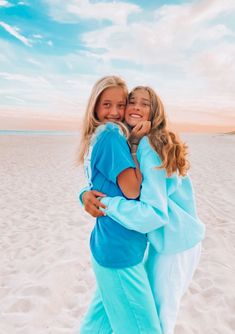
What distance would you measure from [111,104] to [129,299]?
110cm

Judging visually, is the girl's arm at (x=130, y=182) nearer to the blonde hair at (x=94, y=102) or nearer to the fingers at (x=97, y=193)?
the fingers at (x=97, y=193)

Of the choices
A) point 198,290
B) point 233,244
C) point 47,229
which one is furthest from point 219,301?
point 47,229

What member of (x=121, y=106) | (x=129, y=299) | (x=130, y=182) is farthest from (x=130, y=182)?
(x=129, y=299)

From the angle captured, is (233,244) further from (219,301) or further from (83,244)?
(83,244)

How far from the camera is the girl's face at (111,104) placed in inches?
70.9

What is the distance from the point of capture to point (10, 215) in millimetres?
6465

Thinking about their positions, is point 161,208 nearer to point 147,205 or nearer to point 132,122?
point 147,205

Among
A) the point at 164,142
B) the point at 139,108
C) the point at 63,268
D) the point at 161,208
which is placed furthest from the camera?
the point at 63,268

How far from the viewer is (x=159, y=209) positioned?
1.56m

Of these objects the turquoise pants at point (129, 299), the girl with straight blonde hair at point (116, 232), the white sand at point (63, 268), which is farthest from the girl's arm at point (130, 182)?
the white sand at point (63, 268)

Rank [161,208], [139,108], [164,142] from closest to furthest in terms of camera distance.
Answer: [161,208] < [164,142] < [139,108]

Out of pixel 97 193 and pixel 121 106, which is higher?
pixel 121 106

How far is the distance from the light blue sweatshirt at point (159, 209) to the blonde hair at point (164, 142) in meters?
0.03

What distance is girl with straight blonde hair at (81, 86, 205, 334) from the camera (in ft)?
5.15
